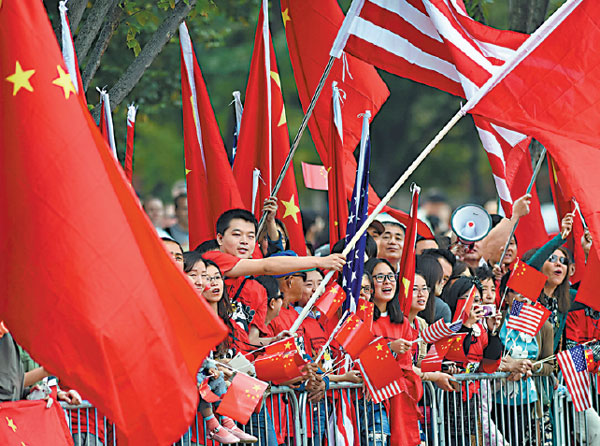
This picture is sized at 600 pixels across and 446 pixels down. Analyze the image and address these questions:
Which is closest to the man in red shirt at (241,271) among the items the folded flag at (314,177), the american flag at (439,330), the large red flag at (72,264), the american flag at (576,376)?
the american flag at (439,330)

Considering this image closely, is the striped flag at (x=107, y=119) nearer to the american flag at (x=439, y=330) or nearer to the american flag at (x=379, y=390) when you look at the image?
the american flag at (x=379, y=390)

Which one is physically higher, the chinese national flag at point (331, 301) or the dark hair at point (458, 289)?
the dark hair at point (458, 289)

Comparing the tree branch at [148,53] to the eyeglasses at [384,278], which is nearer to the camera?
the tree branch at [148,53]

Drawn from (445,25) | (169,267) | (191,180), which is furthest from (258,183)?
(169,267)

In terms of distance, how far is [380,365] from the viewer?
7.91 m

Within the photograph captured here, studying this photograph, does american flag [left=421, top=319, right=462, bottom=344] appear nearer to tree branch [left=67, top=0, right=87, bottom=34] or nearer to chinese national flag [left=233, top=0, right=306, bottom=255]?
chinese national flag [left=233, top=0, right=306, bottom=255]

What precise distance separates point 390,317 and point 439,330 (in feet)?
1.33

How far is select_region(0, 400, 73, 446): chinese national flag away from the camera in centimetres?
585

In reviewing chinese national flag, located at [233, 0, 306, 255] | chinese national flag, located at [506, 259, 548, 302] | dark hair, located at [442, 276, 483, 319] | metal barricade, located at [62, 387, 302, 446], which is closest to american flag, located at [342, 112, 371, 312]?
metal barricade, located at [62, 387, 302, 446]

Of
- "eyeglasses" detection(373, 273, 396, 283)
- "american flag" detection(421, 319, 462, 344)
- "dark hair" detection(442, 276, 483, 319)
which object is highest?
"dark hair" detection(442, 276, 483, 319)

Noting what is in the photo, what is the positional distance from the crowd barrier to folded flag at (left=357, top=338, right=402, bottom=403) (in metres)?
0.16

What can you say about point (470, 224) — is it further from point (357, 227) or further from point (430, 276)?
point (357, 227)

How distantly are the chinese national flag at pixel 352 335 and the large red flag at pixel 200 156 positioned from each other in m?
1.67

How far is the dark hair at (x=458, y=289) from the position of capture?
9250 mm
